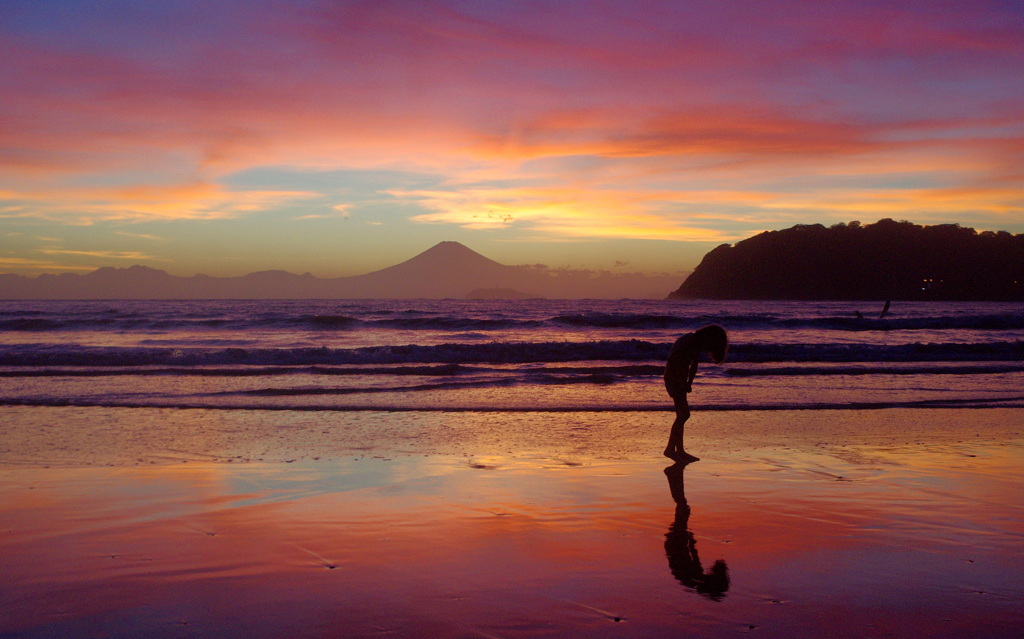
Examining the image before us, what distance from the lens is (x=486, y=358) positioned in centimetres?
2670

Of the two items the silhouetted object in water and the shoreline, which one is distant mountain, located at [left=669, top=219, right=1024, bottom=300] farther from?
the silhouetted object in water

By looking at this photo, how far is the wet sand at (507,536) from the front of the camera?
4.09 meters

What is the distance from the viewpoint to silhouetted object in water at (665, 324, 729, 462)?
9.12 m

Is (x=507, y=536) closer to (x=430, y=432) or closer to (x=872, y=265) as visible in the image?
(x=430, y=432)

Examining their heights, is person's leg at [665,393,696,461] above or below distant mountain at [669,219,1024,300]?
below

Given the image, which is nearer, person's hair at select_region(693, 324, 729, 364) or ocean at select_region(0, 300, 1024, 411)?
person's hair at select_region(693, 324, 729, 364)

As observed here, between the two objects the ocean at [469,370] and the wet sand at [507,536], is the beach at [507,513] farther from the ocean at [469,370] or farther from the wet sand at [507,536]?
the ocean at [469,370]

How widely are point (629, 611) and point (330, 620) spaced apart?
179cm

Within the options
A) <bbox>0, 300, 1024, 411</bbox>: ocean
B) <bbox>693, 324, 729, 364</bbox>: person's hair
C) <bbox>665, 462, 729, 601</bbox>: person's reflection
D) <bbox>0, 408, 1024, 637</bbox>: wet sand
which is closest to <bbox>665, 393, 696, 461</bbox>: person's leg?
<bbox>0, 408, 1024, 637</bbox>: wet sand

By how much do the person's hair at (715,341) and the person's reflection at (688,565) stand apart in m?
3.11

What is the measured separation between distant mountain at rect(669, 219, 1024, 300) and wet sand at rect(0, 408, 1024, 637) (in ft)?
461

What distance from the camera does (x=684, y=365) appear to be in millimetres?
9578

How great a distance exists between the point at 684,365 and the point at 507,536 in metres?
4.80

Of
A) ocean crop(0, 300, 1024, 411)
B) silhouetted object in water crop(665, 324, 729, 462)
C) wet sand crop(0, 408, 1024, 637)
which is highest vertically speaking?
silhouetted object in water crop(665, 324, 729, 462)
